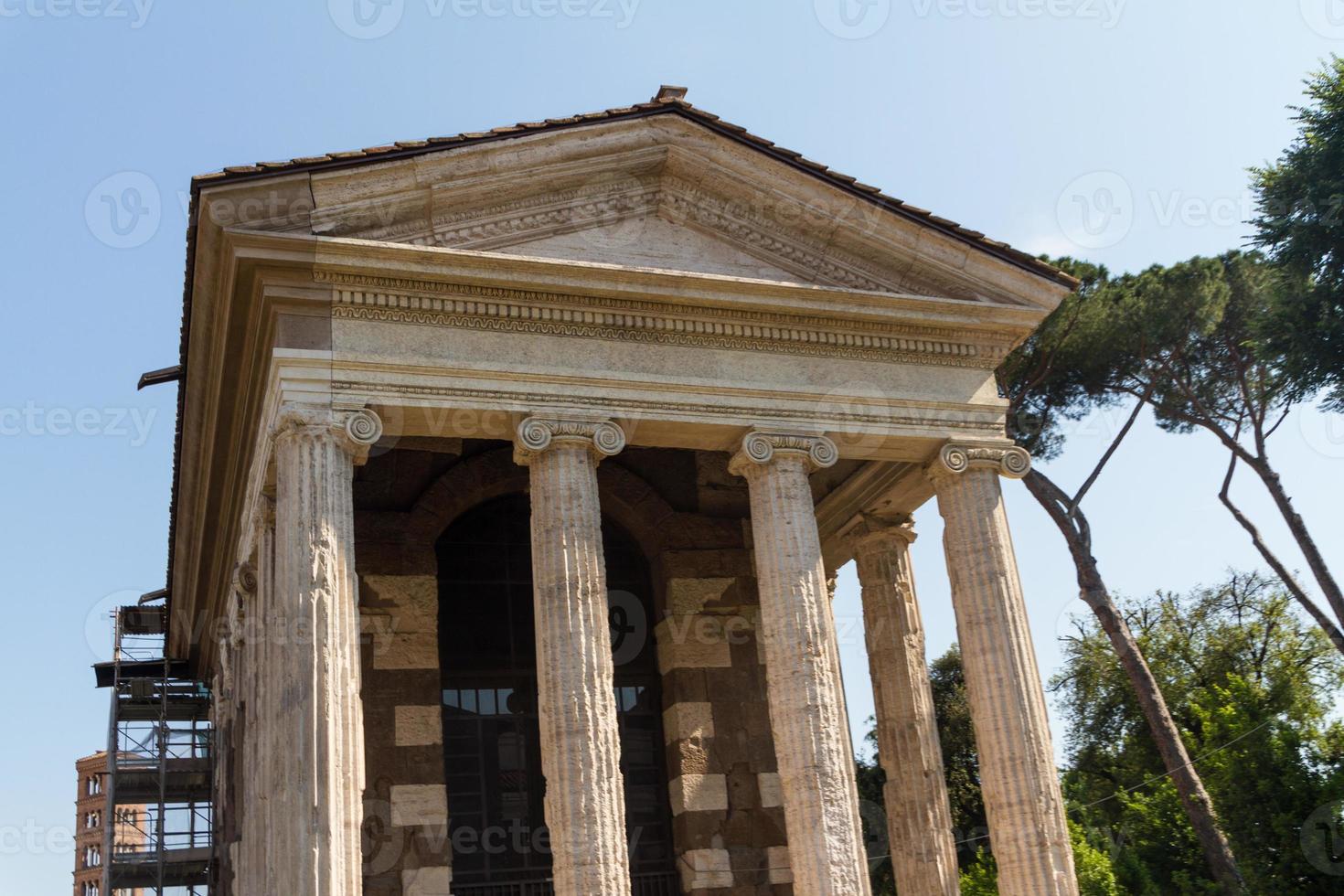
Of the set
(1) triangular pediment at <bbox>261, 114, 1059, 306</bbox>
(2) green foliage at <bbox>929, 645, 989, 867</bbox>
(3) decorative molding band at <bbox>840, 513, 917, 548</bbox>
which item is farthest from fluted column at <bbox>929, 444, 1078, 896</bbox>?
(2) green foliage at <bbox>929, 645, 989, 867</bbox>

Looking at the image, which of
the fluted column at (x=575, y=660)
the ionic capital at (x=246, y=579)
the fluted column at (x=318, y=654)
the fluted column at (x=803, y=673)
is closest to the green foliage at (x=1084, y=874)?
the fluted column at (x=803, y=673)

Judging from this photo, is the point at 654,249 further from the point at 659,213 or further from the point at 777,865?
the point at 777,865

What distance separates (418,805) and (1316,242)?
47.9ft

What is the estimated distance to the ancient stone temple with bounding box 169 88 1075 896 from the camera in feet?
38.6

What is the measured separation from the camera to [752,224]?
46.7 ft

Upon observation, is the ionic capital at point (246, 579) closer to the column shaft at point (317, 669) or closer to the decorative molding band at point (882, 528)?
the column shaft at point (317, 669)

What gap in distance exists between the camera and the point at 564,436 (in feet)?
41.3

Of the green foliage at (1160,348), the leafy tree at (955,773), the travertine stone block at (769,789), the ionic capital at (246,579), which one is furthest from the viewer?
the leafy tree at (955,773)

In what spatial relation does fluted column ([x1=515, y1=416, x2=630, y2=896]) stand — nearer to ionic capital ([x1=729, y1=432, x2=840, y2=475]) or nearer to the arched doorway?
ionic capital ([x1=729, y1=432, x2=840, y2=475])

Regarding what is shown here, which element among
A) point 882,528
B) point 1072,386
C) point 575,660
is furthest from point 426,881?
point 1072,386

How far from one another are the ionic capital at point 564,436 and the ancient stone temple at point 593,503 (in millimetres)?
38

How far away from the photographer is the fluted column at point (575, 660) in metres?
11.3

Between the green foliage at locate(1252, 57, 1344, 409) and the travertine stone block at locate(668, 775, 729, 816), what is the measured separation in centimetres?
1051

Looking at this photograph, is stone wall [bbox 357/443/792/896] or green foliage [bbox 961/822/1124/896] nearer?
stone wall [bbox 357/443/792/896]
